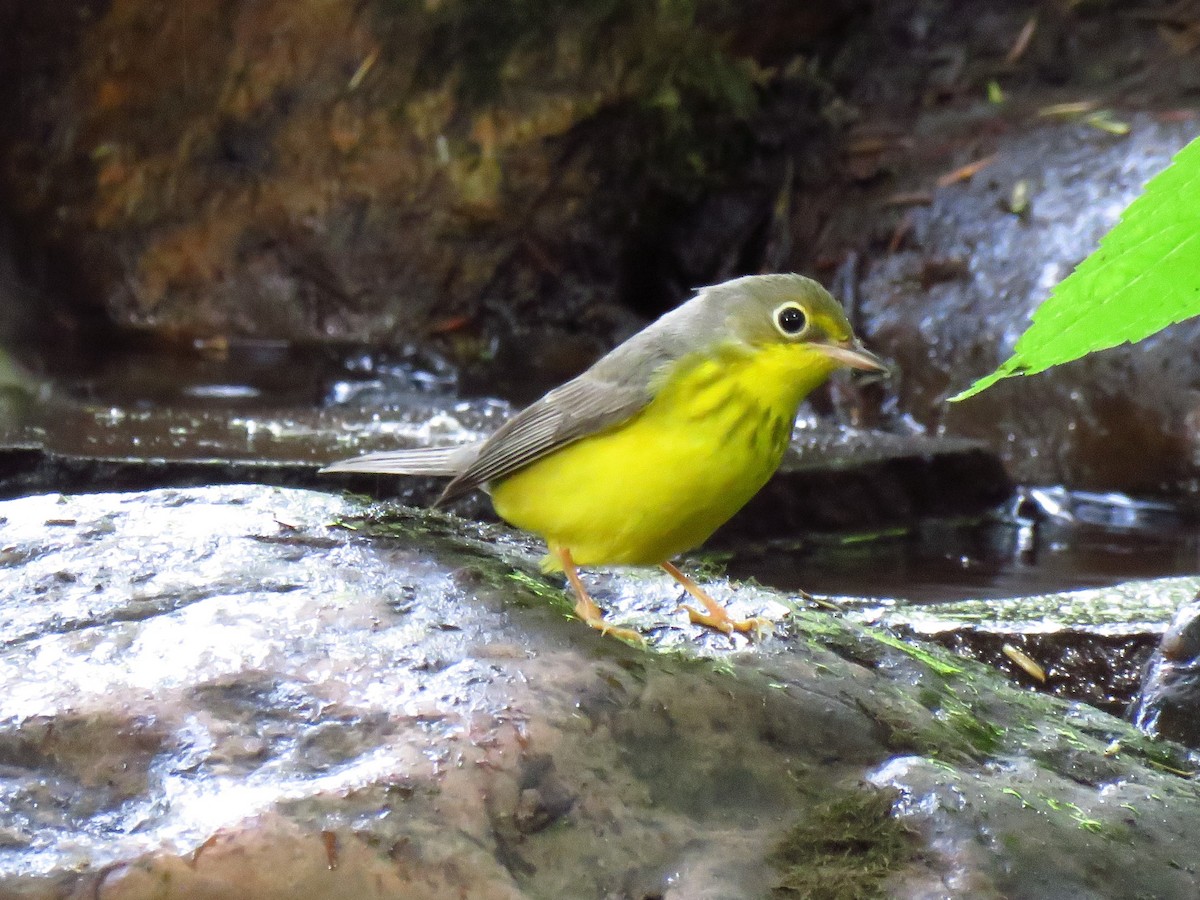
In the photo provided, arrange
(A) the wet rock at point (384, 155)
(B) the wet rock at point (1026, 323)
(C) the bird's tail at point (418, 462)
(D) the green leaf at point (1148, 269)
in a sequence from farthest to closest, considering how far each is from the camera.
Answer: (A) the wet rock at point (384, 155) < (B) the wet rock at point (1026, 323) < (C) the bird's tail at point (418, 462) < (D) the green leaf at point (1148, 269)

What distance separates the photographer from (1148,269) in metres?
1.12

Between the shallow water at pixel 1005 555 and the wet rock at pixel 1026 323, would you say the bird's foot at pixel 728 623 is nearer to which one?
the shallow water at pixel 1005 555

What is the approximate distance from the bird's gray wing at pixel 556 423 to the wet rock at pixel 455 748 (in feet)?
1.04

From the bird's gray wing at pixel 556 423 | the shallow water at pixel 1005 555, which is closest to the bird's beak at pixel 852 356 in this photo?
the bird's gray wing at pixel 556 423

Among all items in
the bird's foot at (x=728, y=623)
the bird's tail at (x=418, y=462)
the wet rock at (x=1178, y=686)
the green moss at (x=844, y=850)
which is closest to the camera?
the green moss at (x=844, y=850)

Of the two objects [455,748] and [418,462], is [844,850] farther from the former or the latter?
[418,462]

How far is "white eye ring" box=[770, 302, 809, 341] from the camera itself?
339cm

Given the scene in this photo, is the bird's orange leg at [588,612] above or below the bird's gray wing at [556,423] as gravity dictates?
below

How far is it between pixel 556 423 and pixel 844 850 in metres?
1.44

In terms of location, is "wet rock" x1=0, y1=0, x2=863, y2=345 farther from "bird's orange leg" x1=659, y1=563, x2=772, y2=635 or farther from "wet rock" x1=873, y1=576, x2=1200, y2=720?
"bird's orange leg" x1=659, y1=563, x2=772, y2=635

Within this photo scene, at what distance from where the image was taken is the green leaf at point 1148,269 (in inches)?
43.6

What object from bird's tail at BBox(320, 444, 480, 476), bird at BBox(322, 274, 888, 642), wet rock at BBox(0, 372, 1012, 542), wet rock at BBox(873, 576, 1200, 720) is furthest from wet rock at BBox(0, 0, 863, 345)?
bird at BBox(322, 274, 888, 642)

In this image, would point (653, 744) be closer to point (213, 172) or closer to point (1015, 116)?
point (213, 172)

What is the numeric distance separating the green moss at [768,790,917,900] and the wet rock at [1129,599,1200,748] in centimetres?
164
